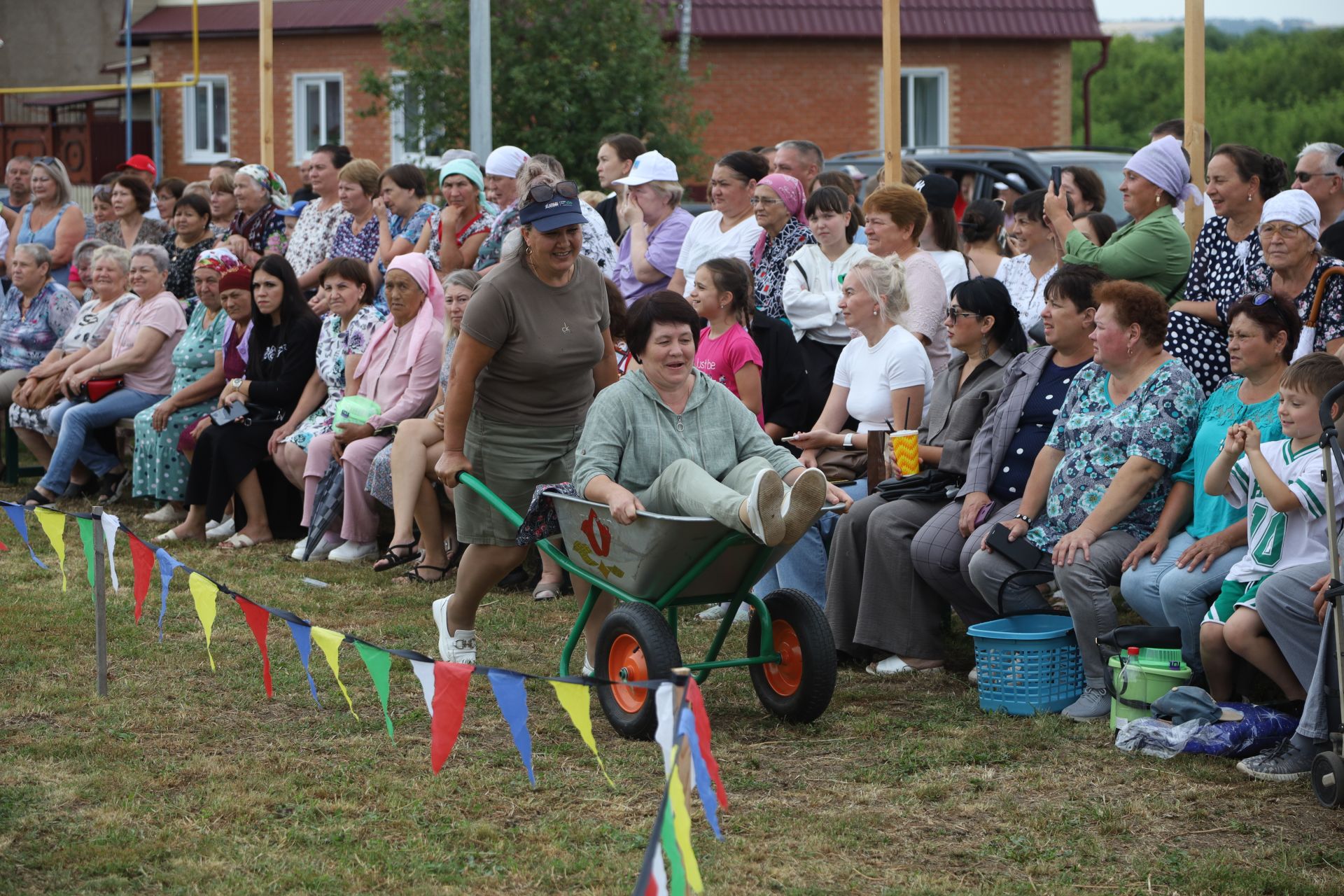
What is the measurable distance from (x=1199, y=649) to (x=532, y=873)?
2.67m

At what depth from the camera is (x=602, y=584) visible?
5699mm

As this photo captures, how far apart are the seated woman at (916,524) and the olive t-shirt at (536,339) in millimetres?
1353

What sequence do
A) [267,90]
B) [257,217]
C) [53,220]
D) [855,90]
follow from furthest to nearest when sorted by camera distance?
[855,90] < [53,220] < [267,90] < [257,217]

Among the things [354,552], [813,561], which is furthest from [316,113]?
[813,561]

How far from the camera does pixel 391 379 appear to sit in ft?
30.0

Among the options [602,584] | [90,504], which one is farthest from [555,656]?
[90,504]

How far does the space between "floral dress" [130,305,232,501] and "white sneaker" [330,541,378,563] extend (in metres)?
1.66

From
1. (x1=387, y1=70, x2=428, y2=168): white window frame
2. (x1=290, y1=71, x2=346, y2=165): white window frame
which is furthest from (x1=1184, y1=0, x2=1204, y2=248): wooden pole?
(x1=290, y1=71, x2=346, y2=165): white window frame

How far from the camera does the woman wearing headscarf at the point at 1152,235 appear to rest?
714 cm

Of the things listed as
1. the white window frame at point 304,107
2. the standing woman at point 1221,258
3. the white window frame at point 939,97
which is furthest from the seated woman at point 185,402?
the white window frame at point 939,97

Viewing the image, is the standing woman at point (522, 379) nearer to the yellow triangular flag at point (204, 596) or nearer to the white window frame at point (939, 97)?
the yellow triangular flag at point (204, 596)

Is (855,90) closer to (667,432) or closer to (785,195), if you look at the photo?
(785,195)

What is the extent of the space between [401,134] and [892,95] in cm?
1839

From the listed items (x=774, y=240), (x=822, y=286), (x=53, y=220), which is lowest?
(x=822, y=286)
